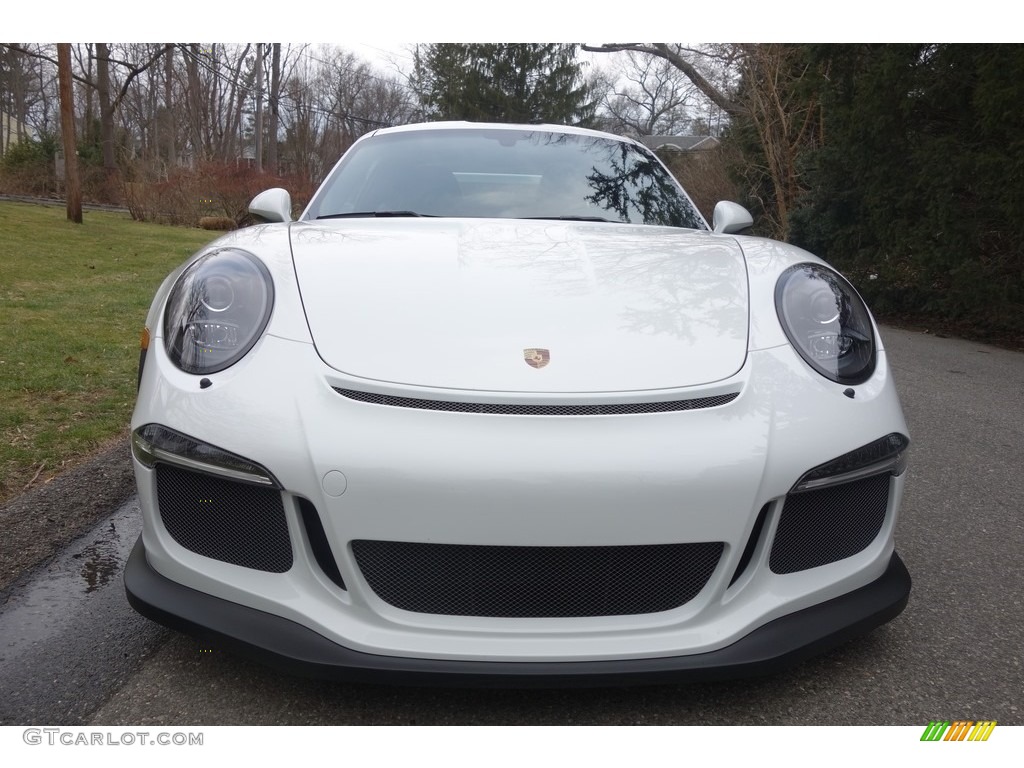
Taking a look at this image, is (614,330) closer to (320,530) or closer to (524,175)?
(320,530)

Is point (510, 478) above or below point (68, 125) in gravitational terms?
above

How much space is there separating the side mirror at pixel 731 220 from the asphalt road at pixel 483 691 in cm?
119

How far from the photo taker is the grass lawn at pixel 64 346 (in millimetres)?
3257

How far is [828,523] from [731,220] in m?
1.40

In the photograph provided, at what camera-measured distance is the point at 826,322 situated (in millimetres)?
1909

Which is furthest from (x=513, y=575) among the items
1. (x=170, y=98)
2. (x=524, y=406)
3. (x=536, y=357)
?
(x=170, y=98)

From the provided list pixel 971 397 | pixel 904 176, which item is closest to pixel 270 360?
pixel 971 397

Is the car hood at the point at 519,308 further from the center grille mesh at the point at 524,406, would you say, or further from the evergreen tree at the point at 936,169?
the evergreen tree at the point at 936,169

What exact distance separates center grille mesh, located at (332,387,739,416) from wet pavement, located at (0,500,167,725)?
81 centimetres

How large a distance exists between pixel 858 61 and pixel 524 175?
7073 millimetres

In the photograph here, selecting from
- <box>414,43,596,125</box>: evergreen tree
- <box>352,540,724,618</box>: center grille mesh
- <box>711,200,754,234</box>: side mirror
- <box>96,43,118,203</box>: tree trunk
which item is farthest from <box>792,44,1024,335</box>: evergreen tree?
<box>414,43,596,125</box>: evergreen tree

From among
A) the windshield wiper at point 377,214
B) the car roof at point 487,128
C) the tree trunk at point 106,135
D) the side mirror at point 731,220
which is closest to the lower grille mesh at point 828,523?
the side mirror at point 731,220

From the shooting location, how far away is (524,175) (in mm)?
2967

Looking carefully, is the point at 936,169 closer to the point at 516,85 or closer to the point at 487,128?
the point at 487,128
